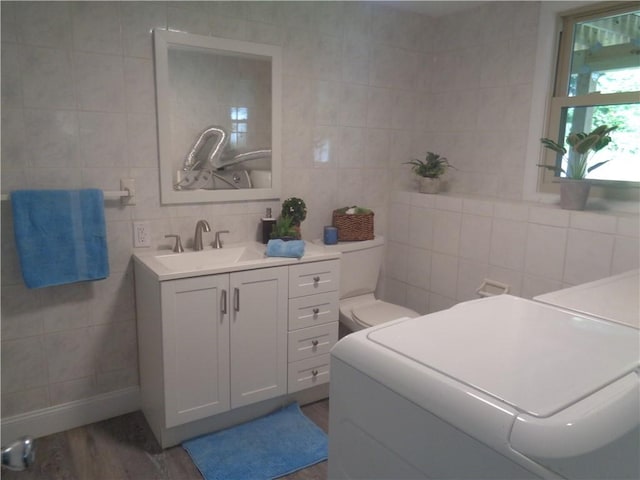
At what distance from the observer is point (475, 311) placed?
1.13 meters

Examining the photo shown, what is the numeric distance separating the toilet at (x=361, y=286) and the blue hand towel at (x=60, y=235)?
1.16m

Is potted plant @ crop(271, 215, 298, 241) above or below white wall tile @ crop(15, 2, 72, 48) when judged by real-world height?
below

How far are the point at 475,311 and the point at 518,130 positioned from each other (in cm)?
181

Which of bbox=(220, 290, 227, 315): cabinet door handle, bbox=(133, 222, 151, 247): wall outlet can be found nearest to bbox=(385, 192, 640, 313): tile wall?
bbox=(220, 290, 227, 315): cabinet door handle

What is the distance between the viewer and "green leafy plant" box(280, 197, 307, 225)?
100 inches

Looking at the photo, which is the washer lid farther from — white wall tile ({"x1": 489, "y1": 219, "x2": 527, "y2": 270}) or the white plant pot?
the white plant pot

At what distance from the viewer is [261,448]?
214 cm

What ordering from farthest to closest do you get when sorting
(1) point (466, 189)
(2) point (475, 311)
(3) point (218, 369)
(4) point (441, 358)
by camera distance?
(1) point (466, 189)
(3) point (218, 369)
(2) point (475, 311)
(4) point (441, 358)

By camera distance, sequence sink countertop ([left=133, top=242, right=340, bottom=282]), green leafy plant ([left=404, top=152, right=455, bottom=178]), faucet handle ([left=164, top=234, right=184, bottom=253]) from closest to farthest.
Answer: sink countertop ([left=133, top=242, right=340, bottom=282]), faucet handle ([left=164, top=234, right=184, bottom=253]), green leafy plant ([left=404, top=152, right=455, bottom=178])

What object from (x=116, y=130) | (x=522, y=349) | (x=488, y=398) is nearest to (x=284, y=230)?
(x=116, y=130)

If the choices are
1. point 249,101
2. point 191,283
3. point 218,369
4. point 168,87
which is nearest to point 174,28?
point 168,87

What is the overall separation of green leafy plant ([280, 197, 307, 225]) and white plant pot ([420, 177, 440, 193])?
0.80 metres

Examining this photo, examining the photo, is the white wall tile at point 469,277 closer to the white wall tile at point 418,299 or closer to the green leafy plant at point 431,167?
the white wall tile at point 418,299

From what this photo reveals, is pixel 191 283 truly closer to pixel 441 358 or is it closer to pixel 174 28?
pixel 174 28
